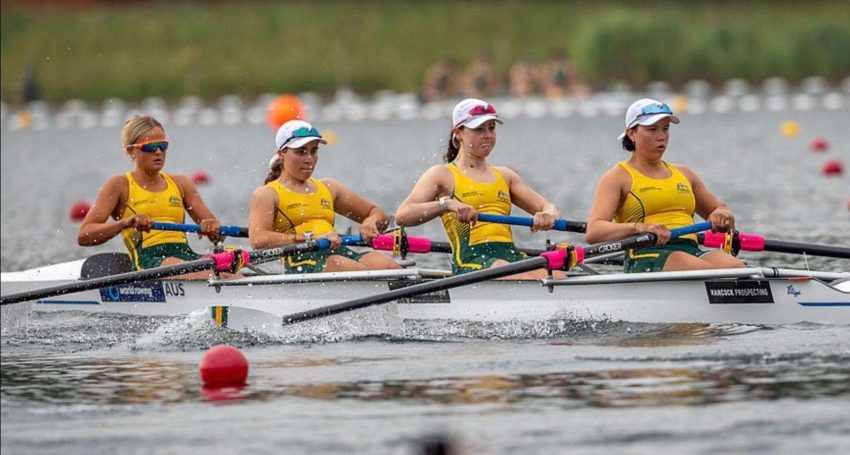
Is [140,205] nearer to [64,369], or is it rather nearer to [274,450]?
[64,369]

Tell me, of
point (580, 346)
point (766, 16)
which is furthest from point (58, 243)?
point (766, 16)

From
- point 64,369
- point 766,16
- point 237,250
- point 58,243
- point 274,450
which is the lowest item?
point 274,450

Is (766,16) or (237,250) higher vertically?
(766,16)

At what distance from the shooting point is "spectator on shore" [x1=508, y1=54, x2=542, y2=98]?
53.2 m

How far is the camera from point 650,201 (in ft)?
37.1

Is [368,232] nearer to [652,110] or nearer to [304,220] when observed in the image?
[304,220]

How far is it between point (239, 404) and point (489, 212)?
3.17 m

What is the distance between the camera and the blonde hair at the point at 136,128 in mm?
12508

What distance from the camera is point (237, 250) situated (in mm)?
11938

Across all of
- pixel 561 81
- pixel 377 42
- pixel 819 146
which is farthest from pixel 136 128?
pixel 377 42

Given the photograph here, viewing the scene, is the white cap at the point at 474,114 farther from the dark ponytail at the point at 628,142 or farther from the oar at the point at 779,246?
the oar at the point at 779,246

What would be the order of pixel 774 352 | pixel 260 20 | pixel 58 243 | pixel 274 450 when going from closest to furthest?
1. pixel 274 450
2. pixel 774 352
3. pixel 58 243
4. pixel 260 20

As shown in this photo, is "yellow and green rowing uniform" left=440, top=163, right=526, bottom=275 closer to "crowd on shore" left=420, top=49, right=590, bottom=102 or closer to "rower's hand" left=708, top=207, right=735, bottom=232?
"rower's hand" left=708, top=207, right=735, bottom=232

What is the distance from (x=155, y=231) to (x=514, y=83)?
1637 inches
